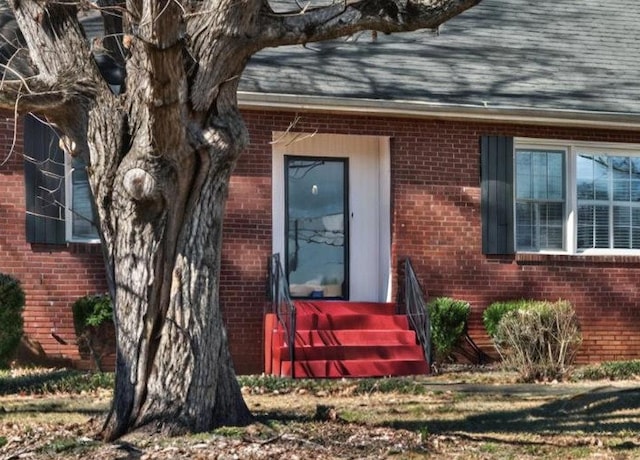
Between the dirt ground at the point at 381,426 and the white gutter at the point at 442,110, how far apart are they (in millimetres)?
3853

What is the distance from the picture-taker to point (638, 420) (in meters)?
10.4

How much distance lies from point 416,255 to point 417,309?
101 centimetres

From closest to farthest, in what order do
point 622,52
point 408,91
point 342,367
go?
point 342,367, point 408,91, point 622,52

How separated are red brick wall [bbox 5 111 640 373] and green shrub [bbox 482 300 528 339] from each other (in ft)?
0.84

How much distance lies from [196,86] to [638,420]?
5.03 metres

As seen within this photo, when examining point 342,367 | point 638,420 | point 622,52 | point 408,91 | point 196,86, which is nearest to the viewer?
point 196,86

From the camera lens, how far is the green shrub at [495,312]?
1533 centimetres

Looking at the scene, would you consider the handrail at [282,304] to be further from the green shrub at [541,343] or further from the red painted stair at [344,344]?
the green shrub at [541,343]

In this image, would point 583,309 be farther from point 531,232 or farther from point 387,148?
point 387,148

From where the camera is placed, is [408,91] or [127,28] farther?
[408,91]

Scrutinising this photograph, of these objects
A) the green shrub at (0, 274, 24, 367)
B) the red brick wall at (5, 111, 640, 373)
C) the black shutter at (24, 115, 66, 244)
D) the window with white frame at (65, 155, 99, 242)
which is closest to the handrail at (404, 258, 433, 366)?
the red brick wall at (5, 111, 640, 373)

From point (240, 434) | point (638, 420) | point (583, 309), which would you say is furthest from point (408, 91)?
point (240, 434)

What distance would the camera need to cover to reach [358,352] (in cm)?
1428

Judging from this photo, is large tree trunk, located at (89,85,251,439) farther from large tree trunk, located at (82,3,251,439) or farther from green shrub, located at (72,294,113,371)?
green shrub, located at (72,294,113,371)
